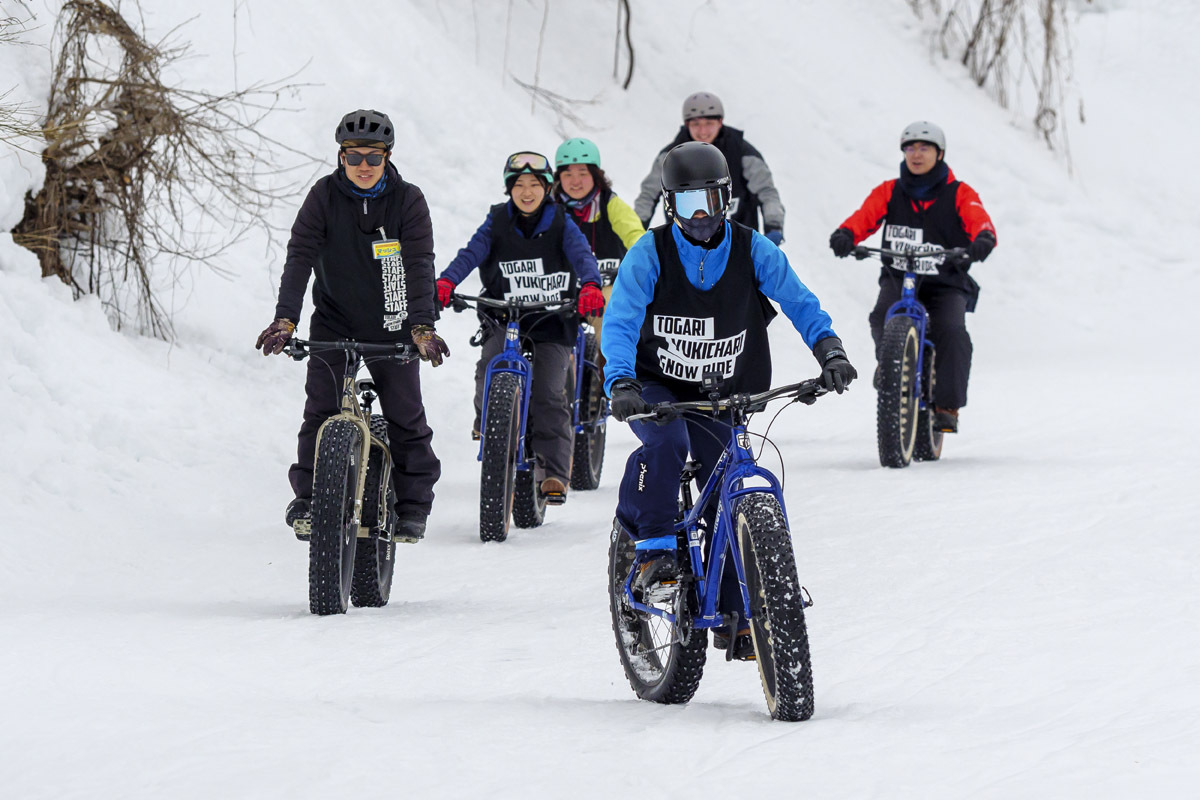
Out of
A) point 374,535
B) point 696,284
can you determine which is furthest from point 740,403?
point 374,535

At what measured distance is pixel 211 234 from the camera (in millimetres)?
13648

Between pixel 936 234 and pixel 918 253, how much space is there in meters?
0.55

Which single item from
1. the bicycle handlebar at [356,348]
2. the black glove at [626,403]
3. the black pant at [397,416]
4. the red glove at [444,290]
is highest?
the red glove at [444,290]

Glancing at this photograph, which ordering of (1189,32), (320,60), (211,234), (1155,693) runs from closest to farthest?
(1155,693) < (211,234) < (320,60) < (1189,32)

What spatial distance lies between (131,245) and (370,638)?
6005 millimetres

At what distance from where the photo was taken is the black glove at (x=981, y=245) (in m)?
10.2

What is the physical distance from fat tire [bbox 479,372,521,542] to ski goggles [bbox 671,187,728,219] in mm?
3566

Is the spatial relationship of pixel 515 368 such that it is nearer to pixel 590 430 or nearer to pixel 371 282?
pixel 590 430

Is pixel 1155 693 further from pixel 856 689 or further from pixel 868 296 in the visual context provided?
pixel 868 296

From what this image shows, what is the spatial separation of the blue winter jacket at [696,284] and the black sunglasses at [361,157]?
2.11m

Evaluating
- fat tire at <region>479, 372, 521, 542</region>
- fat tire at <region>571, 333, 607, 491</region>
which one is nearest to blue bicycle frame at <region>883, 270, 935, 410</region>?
fat tire at <region>571, 333, 607, 491</region>

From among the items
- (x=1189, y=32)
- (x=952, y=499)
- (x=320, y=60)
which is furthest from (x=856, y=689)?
(x=1189, y=32)

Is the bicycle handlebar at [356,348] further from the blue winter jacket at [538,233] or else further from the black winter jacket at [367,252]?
the blue winter jacket at [538,233]

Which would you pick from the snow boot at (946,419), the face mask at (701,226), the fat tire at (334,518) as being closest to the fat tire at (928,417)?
the snow boot at (946,419)
